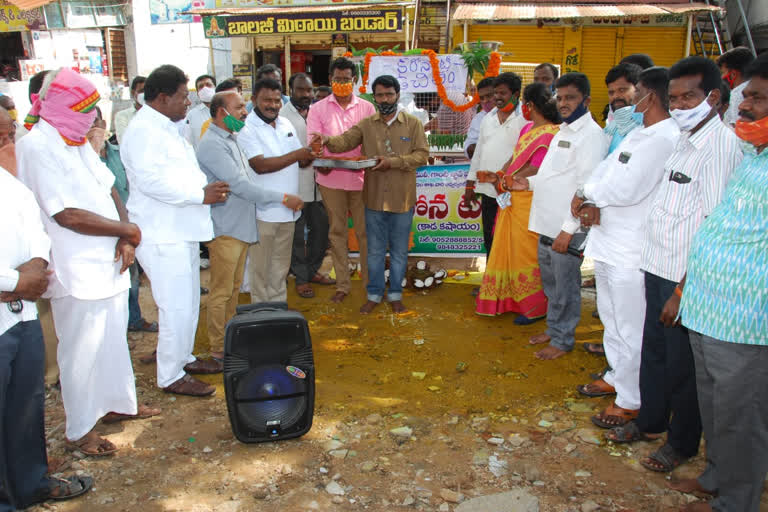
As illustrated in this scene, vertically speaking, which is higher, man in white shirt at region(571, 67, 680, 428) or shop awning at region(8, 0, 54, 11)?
shop awning at region(8, 0, 54, 11)

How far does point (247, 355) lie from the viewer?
3.37 metres

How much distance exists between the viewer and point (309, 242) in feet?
21.3

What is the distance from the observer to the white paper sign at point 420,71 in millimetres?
6844

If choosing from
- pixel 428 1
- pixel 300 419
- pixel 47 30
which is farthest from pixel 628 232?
pixel 47 30

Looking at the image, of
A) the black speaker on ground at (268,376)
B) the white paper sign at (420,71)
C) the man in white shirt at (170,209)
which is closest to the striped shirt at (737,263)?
the black speaker on ground at (268,376)

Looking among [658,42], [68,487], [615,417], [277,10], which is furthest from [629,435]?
[658,42]

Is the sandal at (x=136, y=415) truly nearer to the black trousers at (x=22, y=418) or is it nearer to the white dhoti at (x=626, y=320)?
the black trousers at (x=22, y=418)

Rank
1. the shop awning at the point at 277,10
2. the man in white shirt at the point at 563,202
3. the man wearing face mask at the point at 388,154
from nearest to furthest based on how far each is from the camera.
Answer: the man in white shirt at the point at 563,202 → the man wearing face mask at the point at 388,154 → the shop awning at the point at 277,10

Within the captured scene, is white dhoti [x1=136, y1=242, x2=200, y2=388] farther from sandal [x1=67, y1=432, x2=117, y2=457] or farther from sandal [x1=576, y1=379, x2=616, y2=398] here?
sandal [x1=576, y1=379, x2=616, y2=398]

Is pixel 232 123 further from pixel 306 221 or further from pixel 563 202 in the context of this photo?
pixel 563 202

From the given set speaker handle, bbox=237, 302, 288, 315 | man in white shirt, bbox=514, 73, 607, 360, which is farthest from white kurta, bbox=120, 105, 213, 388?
man in white shirt, bbox=514, 73, 607, 360

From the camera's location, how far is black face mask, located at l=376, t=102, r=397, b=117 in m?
5.20

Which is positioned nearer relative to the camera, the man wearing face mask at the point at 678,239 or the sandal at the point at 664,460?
the man wearing face mask at the point at 678,239

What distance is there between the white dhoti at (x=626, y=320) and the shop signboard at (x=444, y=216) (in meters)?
3.11
